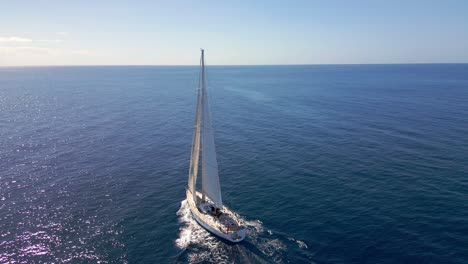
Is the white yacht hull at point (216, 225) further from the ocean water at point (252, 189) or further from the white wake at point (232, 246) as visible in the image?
the ocean water at point (252, 189)

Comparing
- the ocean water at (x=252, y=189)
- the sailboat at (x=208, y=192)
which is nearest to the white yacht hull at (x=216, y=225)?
the sailboat at (x=208, y=192)

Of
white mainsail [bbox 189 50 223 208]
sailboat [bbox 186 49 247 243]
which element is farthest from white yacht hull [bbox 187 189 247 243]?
white mainsail [bbox 189 50 223 208]

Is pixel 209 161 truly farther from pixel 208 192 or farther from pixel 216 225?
pixel 216 225

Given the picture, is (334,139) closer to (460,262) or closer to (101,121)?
(460,262)

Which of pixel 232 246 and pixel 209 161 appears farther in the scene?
pixel 209 161

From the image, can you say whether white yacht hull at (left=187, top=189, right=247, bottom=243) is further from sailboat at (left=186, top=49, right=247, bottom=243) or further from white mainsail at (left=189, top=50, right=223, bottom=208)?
white mainsail at (left=189, top=50, right=223, bottom=208)

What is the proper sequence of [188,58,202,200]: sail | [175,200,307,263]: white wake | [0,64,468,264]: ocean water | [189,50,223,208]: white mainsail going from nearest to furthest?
[175,200,307,263]: white wake → [0,64,468,264]: ocean water → [189,50,223,208]: white mainsail → [188,58,202,200]: sail

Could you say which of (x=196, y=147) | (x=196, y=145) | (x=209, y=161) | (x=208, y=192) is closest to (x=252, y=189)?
(x=208, y=192)
